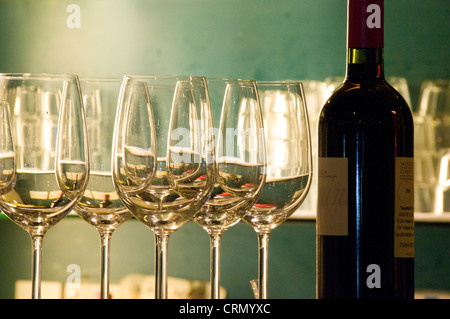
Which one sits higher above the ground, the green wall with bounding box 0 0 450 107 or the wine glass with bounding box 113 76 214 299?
the green wall with bounding box 0 0 450 107

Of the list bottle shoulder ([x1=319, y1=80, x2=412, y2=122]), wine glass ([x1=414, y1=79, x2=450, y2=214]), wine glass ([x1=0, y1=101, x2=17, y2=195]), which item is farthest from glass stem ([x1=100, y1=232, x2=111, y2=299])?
wine glass ([x1=414, y1=79, x2=450, y2=214])

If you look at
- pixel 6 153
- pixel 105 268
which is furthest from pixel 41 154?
pixel 105 268

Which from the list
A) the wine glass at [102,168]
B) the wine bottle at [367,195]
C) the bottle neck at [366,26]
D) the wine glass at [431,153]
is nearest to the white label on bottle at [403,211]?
the wine bottle at [367,195]

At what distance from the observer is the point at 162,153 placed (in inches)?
19.9

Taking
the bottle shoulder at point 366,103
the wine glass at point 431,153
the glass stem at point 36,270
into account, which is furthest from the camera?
the wine glass at point 431,153

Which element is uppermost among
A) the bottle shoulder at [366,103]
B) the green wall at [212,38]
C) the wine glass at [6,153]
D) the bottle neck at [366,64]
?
the green wall at [212,38]

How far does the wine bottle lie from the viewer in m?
0.56

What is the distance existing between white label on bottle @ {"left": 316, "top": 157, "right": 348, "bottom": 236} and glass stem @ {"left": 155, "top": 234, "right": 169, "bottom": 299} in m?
0.15

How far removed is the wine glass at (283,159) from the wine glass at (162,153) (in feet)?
0.35

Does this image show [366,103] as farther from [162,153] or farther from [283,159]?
[162,153]

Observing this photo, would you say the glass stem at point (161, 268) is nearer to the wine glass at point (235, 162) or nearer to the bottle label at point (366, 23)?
the wine glass at point (235, 162)

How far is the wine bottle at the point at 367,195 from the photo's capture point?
56 centimetres

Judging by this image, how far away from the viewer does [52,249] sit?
1.81 metres

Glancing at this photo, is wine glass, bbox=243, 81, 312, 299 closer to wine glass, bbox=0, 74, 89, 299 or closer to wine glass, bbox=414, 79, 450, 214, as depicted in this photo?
wine glass, bbox=0, 74, 89, 299
